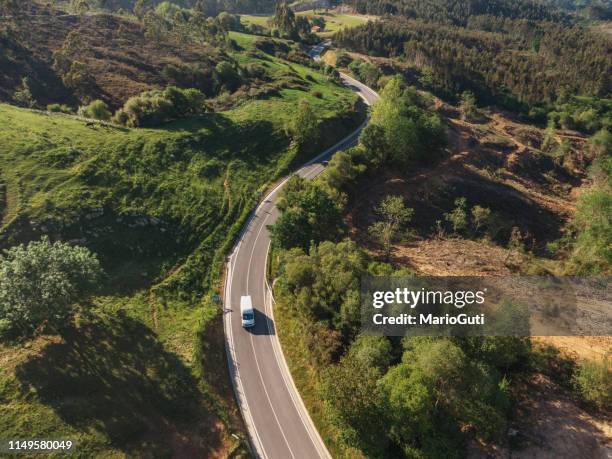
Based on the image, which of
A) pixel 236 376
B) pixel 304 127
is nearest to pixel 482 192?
pixel 304 127

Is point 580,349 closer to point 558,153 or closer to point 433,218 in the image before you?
point 433,218

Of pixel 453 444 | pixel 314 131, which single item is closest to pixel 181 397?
pixel 453 444

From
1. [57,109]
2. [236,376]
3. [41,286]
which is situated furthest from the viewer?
[57,109]

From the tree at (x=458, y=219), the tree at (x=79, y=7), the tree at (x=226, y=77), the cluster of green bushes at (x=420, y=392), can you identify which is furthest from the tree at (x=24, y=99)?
the tree at (x=458, y=219)

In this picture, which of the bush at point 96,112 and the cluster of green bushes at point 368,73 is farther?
the cluster of green bushes at point 368,73

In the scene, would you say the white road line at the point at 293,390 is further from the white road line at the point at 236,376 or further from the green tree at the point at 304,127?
the green tree at the point at 304,127

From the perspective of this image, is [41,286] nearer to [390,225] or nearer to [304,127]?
[390,225]
